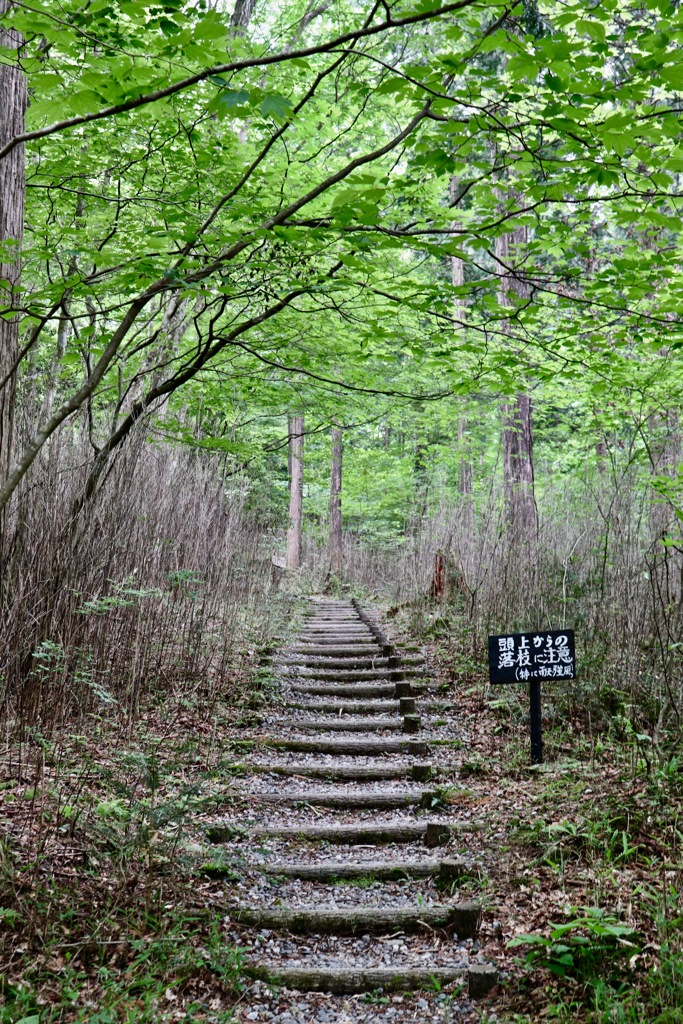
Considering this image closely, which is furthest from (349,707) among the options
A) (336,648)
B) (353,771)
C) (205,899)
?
(205,899)

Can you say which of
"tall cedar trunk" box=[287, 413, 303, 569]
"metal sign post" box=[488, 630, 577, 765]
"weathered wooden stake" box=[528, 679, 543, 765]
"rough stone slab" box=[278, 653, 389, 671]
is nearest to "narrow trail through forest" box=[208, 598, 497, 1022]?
"weathered wooden stake" box=[528, 679, 543, 765]

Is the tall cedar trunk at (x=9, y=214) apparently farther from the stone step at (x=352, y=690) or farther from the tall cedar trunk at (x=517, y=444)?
the tall cedar trunk at (x=517, y=444)

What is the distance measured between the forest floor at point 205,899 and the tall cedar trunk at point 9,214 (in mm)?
1678

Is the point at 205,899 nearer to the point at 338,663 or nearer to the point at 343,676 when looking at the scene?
the point at 343,676

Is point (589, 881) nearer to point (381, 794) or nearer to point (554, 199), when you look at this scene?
point (381, 794)

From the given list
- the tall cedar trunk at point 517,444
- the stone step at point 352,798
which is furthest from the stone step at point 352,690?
the tall cedar trunk at point 517,444

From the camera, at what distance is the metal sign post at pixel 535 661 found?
4.30 metres

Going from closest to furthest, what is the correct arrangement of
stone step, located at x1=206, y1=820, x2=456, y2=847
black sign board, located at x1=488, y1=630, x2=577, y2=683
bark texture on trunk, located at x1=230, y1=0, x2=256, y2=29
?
stone step, located at x1=206, y1=820, x2=456, y2=847 < black sign board, located at x1=488, y1=630, x2=577, y2=683 < bark texture on trunk, located at x1=230, y1=0, x2=256, y2=29

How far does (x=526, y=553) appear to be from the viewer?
19.0ft

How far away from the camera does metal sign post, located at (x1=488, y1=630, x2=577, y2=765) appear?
4.30 meters

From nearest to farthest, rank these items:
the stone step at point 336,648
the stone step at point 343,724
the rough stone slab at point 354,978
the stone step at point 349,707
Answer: the rough stone slab at point 354,978 < the stone step at point 343,724 < the stone step at point 349,707 < the stone step at point 336,648

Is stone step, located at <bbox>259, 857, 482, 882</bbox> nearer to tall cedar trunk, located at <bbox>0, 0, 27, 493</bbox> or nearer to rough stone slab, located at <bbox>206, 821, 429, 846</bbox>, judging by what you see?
rough stone slab, located at <bbox>206, 821, 429, 846</bbox>

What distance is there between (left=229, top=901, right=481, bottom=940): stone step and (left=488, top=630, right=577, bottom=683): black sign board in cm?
153

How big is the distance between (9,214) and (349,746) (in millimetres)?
4145
